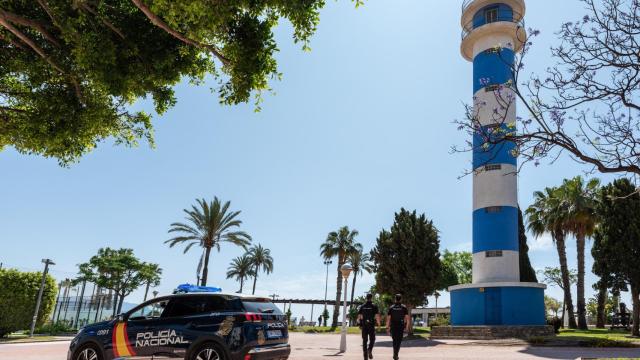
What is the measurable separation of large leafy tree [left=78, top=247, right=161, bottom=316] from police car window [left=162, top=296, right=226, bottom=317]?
58.6m

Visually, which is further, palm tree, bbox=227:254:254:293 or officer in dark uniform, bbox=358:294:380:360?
palm tree, bbox=227:254:254:293

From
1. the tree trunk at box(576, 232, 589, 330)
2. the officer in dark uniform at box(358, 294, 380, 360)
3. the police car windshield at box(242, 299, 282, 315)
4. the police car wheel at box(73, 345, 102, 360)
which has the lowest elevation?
the police car wheel at box(73, 345, 102, 360)

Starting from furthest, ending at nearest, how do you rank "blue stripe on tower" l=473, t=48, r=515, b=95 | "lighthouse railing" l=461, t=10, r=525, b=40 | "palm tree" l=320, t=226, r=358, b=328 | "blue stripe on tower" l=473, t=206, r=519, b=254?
"palm tree" l=320, t=226, r=358, b=328
"lighthouse railing" l=461, t=10, r=525, b=40
"blue stripe on tower" l=473, t=48, r=515, b=95
"blue stripe on tower" l=473, t=206, r=519, b=254

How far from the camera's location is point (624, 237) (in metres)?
30.2

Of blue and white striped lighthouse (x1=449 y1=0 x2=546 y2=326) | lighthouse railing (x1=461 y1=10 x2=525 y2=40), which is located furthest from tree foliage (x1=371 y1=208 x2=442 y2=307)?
lighthouse railing (x1=461 y1=10 x2=525 y2=40)

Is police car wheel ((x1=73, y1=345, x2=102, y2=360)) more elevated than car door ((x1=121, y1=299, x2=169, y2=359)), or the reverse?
car door ((x1=121, y1=299, x2=169, y2=359))

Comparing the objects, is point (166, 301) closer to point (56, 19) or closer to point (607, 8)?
point (56, 19)

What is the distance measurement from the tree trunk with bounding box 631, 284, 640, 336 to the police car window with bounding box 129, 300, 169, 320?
31235 millimetres

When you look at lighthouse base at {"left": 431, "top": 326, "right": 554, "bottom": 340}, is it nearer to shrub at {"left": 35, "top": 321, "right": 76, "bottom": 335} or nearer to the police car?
the police car

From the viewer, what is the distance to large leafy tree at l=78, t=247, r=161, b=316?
61688mm

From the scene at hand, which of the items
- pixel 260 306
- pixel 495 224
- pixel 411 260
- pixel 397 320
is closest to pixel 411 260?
pixel 411 260

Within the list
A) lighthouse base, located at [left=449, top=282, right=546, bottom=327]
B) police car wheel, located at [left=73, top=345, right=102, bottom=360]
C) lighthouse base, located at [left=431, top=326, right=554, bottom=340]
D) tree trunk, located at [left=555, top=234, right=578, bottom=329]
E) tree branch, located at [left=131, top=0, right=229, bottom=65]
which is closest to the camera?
tree branch, located at [left=131, top=0, right=229, bottom=65]

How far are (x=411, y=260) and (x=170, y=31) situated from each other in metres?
25.9

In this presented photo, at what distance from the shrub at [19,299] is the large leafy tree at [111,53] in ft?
82.1
